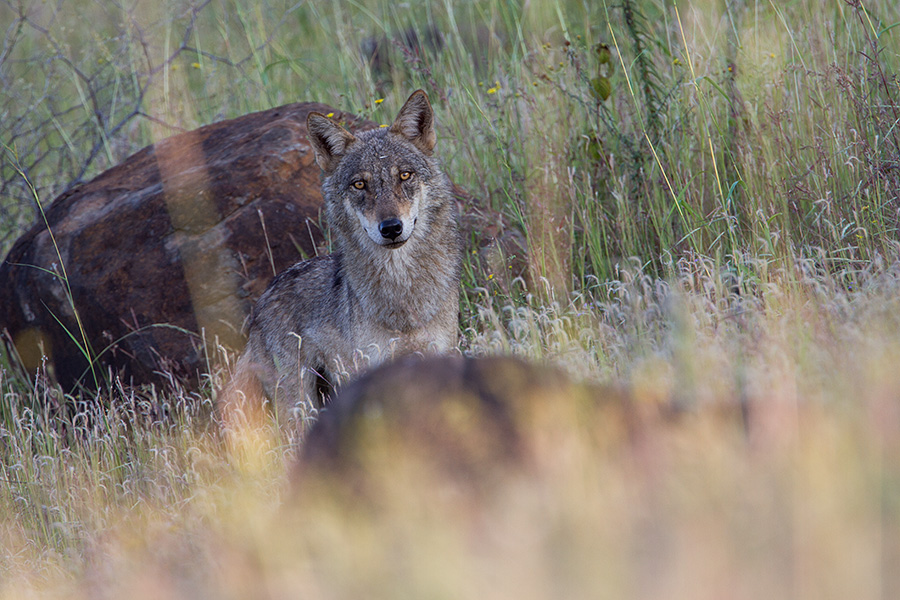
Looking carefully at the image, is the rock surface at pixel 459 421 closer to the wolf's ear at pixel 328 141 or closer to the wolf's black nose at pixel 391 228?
the wolf's black nose at pixel 391 228

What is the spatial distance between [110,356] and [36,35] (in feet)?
33.5

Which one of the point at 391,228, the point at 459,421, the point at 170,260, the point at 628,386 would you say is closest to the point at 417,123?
the point at 391,228

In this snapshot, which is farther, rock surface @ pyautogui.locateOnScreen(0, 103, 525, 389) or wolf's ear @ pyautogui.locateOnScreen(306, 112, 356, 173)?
rock surface @ pyautogui.locateOnScreen(0, 103, 525, 389)

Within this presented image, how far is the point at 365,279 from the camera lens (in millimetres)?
4836

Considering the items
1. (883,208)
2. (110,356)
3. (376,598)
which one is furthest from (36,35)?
(376,598)

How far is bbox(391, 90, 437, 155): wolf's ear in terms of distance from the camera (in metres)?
4.95

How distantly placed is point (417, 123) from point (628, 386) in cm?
286

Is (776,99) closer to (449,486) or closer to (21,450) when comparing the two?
(449,486)

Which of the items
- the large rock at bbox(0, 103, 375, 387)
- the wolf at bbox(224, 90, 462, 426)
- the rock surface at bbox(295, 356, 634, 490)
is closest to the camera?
the rock surface at bbox(295, 356, 634, 490)

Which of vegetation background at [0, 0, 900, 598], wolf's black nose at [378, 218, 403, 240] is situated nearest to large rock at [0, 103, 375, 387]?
vegetation background at [0, 0, 900, 598]

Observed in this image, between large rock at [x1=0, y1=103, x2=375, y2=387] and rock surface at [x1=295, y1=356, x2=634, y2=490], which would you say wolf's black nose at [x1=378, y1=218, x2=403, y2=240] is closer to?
large rock at [x1=0, y1=103, x2=375, y2=387]

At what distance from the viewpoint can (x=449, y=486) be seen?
212 cm

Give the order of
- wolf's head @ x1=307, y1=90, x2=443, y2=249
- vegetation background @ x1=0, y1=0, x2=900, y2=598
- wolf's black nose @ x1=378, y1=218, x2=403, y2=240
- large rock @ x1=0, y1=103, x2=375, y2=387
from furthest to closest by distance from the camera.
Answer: large rock @ x1=0, y1=103, x2=375, y2=387
wolf's head @ x1=307, y1=90, x2=443, y2=249
wolf's black nose @ x1=378, y1=218, x2=403, y2=240
vegetation background @ x1=0, y1=0, x2=900, y2=598

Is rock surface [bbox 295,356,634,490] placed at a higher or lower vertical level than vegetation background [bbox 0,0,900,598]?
higher
